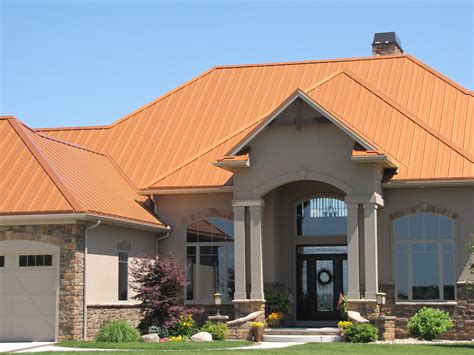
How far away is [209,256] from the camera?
107 feet

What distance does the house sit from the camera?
2745 cm

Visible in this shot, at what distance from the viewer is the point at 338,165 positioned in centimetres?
2972

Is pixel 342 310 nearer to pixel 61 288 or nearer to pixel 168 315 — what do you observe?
pixel 168 315

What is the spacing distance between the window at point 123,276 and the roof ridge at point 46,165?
3504mm

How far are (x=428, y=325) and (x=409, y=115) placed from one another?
7.96 meters

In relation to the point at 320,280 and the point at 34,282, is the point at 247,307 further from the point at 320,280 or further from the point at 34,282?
the point at 34,282

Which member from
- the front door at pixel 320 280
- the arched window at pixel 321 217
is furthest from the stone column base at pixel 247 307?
the arched window at pixel 321 217

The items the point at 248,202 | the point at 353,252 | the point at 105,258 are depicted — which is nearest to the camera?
the point at 105,258

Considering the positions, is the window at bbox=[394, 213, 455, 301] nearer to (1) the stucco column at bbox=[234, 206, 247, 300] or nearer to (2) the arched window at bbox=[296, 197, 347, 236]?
(2) the arched window at bbox=[296, 197, 347, 236]

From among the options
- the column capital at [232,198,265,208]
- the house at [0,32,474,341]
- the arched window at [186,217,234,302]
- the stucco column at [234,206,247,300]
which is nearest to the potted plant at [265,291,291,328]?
the house at [0,32,474,341]

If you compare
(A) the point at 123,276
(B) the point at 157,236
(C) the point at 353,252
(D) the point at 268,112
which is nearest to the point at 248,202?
(C) the point at 353,252

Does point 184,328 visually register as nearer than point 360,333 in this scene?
No

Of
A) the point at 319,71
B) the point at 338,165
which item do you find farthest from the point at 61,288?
the point at 319,71

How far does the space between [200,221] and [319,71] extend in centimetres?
902
